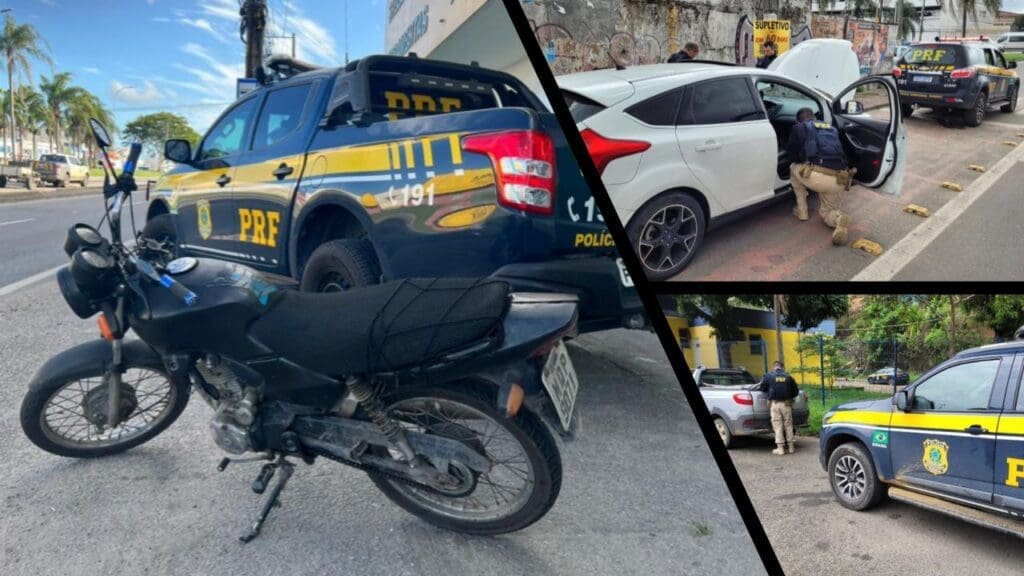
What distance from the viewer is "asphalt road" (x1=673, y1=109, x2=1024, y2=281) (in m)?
1.22

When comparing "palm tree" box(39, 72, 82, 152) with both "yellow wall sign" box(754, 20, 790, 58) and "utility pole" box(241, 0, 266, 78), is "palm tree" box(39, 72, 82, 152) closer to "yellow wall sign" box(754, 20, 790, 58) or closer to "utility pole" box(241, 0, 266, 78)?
"utility pole" box(241, 0, 266, 78)

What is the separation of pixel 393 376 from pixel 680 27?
68 centimetres

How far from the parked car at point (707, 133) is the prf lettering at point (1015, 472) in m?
0.52

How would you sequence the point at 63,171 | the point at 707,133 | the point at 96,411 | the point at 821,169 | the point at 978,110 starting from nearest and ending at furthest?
the point at 63,171 → the point at 96,411 → the point at 707,133 → the point at 821,169 → the point at 978,110

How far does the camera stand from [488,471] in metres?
1.03

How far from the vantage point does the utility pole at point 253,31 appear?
956 millimetres

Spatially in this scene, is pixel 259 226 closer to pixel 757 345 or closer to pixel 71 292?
pixel 71 292

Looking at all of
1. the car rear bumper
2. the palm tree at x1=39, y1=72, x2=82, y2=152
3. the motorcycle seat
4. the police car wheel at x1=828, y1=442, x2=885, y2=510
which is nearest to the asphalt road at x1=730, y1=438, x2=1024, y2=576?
the police car wheel at x1=828, y1=442, x2=885, y2=510

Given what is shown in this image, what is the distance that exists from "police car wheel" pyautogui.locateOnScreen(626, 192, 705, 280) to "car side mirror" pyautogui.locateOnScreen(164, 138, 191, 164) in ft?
2.11

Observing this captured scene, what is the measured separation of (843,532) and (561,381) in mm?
764

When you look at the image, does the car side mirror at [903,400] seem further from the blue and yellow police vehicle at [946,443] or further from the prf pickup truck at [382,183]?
the prf pickup truck at [382,183]

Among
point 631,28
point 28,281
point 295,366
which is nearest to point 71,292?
point 28,281

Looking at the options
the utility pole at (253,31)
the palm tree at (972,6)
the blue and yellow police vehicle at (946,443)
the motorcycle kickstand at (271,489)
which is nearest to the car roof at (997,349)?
the blue and yellow police vehicle at (946,443)

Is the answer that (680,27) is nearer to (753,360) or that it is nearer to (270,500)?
(753,360)
